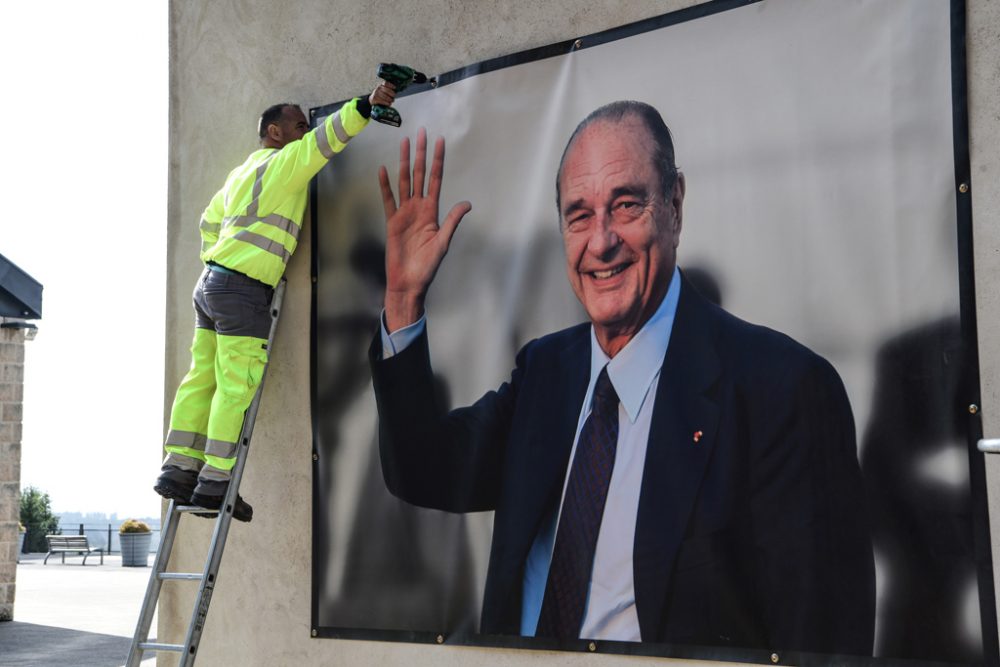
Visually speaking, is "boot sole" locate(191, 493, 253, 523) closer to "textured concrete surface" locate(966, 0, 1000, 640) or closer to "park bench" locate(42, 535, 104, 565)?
"textured concrete surface" locate(966, 0, 1000, 640)

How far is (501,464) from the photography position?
137 inches

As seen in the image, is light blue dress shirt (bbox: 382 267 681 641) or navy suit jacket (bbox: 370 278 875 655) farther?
light blue dress shirt (bbox: 382 267 681 641)

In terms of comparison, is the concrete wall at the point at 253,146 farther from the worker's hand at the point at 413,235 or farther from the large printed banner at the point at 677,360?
the worker's hand at the point at 413,235

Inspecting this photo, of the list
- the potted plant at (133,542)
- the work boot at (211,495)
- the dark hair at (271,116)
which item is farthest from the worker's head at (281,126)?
the potted plant at (133,542)

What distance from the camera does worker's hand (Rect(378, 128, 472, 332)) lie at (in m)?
3.70

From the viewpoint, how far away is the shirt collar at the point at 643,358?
3.21 meters

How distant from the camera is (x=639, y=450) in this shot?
3.18 metres

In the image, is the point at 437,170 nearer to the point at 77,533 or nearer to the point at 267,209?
the point at 267,209

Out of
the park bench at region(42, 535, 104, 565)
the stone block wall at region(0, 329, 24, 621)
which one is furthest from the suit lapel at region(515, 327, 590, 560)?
the park bench at region(42, 535, 104, 565)

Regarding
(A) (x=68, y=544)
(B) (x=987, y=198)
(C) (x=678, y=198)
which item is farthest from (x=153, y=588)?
(A) (x=68, y=544)

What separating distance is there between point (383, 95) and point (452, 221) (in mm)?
470

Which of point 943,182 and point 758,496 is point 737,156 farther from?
Result: point 758,496

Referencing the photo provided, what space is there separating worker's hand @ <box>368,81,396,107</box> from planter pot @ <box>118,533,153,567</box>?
52.5ft

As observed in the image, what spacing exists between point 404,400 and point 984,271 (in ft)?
6.12
